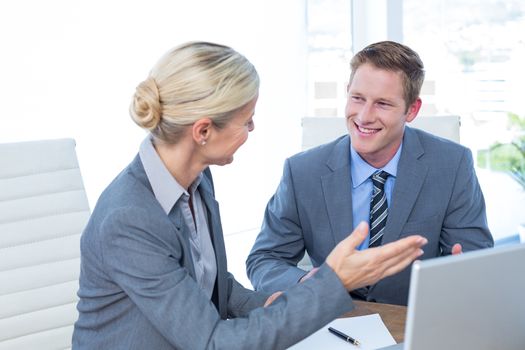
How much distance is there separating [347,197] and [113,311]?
3.07 ft

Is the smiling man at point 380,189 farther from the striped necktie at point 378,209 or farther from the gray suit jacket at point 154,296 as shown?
the gray suit jacket at point 154,296

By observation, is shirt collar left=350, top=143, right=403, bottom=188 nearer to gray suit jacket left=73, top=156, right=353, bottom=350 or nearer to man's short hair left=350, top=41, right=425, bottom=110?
man's short hair left=350, top=41, right=425, bottom=110

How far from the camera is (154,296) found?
155cm

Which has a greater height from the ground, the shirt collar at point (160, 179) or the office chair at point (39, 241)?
the shirt collar at point (160, 179)

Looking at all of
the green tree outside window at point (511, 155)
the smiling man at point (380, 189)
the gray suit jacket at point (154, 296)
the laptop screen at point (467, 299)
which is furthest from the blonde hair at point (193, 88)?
the green tree outside window at point (511, 155)

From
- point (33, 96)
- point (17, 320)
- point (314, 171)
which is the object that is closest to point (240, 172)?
point (33, 96)

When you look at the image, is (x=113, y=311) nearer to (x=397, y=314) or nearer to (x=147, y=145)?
(x=147, y=145)

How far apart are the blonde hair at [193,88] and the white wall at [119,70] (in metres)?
1.60

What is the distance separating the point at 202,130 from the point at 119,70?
181 centimetres

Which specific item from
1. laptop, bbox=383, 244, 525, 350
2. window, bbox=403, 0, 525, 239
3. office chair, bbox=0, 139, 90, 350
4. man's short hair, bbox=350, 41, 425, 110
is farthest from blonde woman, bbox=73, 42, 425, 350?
window, bbox=403, 0, 525, 239

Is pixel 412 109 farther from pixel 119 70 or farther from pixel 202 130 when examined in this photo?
pixel 119 70

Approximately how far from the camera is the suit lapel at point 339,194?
92.8 inches

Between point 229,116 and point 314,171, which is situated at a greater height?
point 229,116

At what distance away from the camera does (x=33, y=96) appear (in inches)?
123
